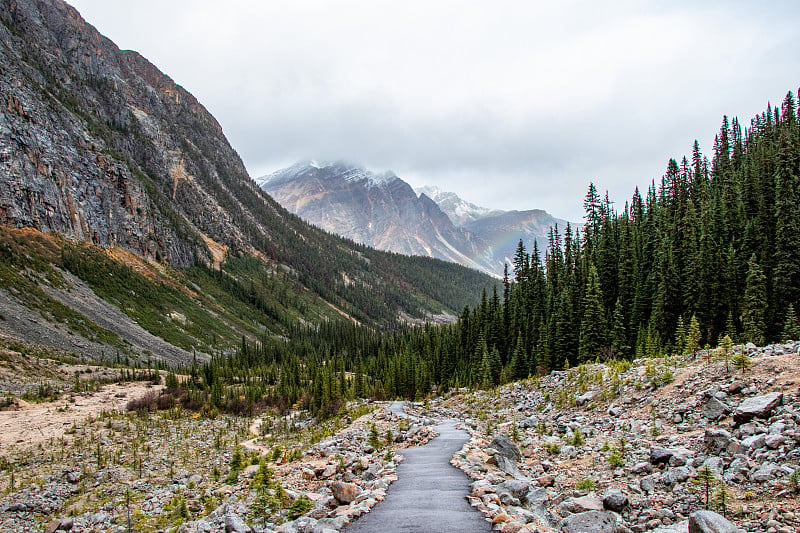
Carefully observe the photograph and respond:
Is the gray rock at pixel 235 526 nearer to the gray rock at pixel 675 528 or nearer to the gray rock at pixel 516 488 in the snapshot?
the gray rock at pixel 516 488

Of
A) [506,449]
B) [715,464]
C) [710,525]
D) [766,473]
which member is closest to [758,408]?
[715,464]

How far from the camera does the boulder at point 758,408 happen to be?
14477mm

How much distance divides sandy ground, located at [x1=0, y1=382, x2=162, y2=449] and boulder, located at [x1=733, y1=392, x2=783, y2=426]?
47390 millimetres

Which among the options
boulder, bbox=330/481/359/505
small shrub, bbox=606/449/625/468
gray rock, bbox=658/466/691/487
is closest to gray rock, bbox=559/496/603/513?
gray rock, bbox=658/466/691/487

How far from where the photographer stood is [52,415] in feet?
156

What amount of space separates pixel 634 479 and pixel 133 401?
64355 mm

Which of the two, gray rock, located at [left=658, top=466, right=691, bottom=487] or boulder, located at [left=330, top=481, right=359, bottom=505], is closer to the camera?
gray rock, located at [left=658, top=466, right=691, bottom=487]

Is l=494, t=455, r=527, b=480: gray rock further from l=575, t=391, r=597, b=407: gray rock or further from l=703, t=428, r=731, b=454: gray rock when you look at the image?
l=575, t=391, r=597, b=407: gray rock

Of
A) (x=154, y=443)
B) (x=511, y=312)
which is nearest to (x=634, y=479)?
(x=154, y=443)

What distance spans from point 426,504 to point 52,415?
50.1m

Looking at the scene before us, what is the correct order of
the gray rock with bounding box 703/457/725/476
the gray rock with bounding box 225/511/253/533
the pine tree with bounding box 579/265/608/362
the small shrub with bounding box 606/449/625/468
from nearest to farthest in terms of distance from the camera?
the gray rock with bounding box 703/457/725/476 < the gray rock with bounding box 225/511/253/533 < the small shrub with bounding box 606/449/625/468 < the pine tree with bounding box 579/265/608/362

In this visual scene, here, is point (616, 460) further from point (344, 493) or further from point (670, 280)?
point (670, 280)

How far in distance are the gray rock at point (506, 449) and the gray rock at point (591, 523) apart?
9.01 meters

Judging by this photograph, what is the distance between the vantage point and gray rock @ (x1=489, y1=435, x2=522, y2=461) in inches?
819
